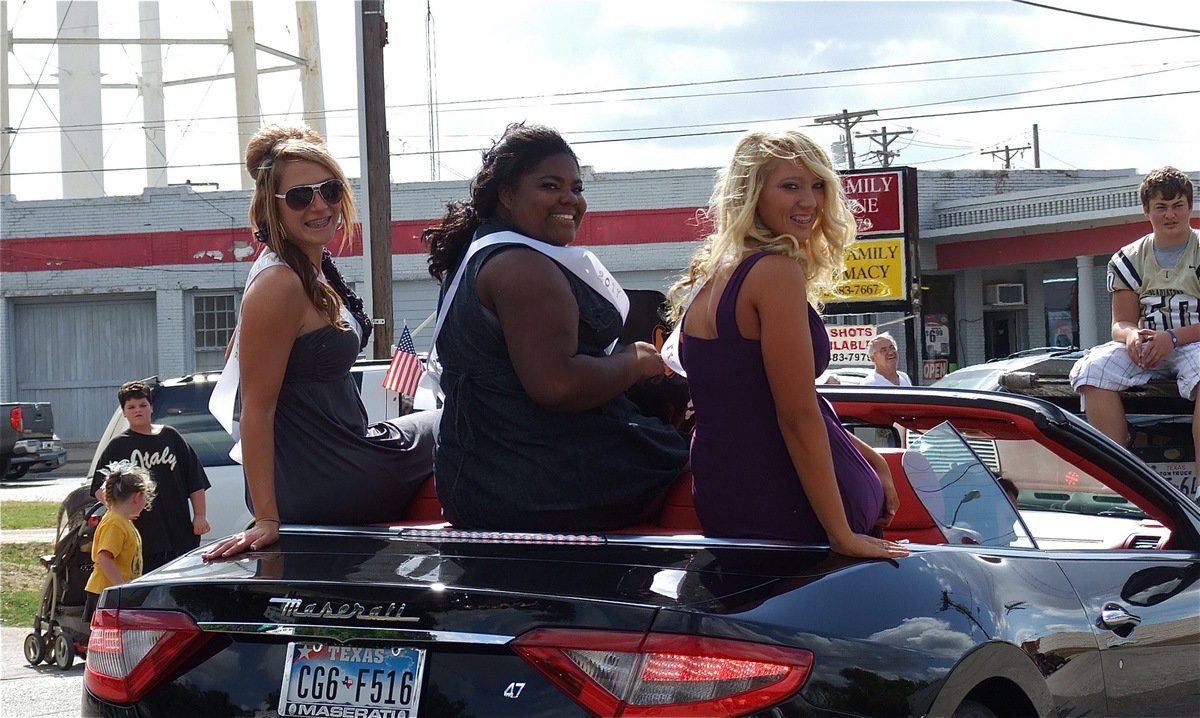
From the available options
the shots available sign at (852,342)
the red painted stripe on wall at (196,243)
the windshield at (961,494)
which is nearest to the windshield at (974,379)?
the shots available sign at (852,342)

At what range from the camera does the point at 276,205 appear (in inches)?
152

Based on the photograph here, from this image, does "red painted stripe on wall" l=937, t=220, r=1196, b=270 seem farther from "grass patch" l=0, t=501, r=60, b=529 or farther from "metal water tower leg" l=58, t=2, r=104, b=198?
"metal water tower leg" l=58, t=2, r=104, b=198

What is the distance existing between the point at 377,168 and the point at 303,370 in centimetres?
1065

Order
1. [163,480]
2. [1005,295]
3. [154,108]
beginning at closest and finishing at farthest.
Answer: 1. [163,480]
2. [1005,295]
3. [154,108]

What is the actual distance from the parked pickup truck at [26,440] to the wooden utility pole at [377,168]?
15.3m

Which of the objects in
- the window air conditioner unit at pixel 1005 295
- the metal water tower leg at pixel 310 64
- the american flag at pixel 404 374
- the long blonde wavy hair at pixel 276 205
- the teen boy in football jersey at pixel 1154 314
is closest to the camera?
the long blonde wavy hair at pixel 276 205

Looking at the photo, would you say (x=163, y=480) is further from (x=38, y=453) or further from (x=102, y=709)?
(x=38, y=453)

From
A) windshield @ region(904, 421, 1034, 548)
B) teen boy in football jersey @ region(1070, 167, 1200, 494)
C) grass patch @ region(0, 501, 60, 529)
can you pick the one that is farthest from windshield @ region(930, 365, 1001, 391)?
grass patch @ region(0, 501, 60, 529)

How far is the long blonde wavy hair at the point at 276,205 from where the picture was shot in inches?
149

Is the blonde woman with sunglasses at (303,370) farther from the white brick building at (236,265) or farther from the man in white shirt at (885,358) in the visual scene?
the white brick building at (236,265)

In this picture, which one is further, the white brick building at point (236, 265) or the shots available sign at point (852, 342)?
the white brick building at point (236, 265)

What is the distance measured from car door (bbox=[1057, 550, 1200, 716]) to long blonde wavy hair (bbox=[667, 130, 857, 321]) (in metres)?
1.06

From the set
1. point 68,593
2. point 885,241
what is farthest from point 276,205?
point 885,241

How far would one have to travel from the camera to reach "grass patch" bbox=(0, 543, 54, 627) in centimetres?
1136
